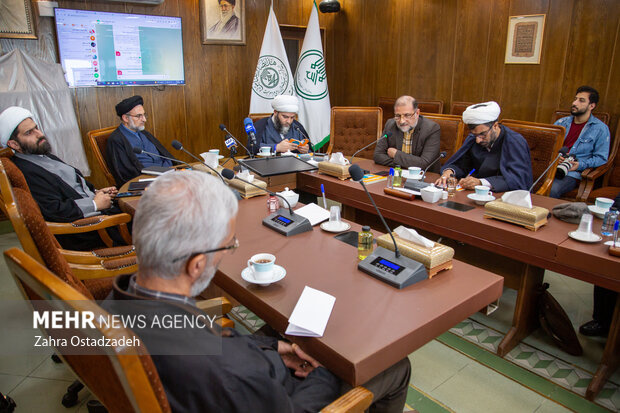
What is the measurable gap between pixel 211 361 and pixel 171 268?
23cm

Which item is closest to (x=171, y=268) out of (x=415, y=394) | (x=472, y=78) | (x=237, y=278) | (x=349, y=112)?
(x=237, y=278)

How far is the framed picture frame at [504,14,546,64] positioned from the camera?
13.9 ft

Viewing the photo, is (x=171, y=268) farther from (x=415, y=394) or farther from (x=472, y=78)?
(x=472, y=78)

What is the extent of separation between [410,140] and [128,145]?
2.32 m

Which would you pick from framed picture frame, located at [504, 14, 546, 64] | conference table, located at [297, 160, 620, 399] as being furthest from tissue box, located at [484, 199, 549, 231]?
framed picture frame, located at [504, 14, 546, 64]

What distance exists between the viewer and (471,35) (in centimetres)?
480

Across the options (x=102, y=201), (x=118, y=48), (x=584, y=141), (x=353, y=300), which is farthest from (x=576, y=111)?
(x=118, y=48)

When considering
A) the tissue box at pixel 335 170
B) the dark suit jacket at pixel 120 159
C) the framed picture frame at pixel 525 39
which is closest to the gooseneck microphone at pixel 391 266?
the tissue box at pixel 335 170

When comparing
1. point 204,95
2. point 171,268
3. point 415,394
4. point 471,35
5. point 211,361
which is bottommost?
point 415,394

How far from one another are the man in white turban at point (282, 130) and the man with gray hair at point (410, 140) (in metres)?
0.75

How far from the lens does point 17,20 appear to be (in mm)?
3895

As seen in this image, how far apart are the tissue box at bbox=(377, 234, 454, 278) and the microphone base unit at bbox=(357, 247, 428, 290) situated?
0.09ft

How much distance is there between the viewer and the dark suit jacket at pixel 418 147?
3.42 m

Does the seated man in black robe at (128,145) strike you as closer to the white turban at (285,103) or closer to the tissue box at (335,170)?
the white turban at (285,103)
